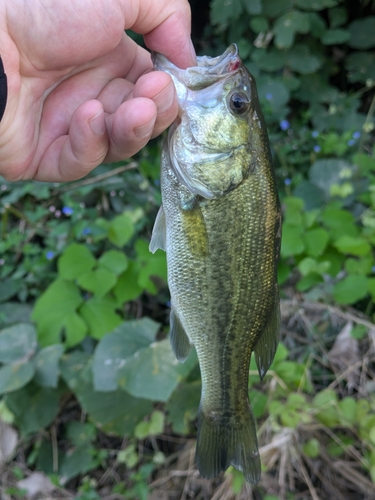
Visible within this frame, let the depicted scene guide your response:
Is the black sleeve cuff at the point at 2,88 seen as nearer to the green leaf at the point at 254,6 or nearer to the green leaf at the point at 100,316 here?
the green leaf at the point at 100,316

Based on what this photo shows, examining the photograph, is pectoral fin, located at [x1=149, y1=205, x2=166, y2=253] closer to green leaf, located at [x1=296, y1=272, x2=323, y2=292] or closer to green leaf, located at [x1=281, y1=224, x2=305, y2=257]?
green leaf, located at [x1=281, y1=224, x2=305, y2=257]

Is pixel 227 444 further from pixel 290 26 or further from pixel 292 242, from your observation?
pixel 290 26

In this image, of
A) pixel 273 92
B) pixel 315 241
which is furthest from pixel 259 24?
pixel 315 241

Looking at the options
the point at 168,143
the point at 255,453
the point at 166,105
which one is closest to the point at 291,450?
the point at 255,453

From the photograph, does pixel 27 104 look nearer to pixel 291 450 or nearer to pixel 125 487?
pixel 291 450

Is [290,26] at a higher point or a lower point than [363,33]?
higher

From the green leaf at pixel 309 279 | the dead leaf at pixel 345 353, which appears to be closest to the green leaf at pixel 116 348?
the green leaf at pixel 309 279
